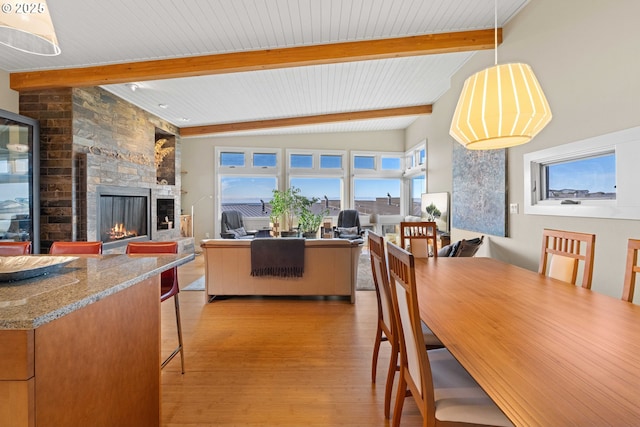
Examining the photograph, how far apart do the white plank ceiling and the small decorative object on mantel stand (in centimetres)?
138

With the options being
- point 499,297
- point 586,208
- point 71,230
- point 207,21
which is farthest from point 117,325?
point 71,230

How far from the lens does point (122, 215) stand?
203 inches

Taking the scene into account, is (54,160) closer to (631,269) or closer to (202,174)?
(202,174)

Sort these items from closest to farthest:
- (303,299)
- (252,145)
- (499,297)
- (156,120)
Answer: (499,297) < (303,299) < (156,120) < (252,145)

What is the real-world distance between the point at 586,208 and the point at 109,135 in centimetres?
593

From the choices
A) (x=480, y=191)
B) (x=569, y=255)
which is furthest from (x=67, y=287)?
(x=480, y=191)

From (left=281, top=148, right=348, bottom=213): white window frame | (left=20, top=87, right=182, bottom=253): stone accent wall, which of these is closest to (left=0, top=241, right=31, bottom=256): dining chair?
(left=20, top=87, right=182, bottom=253): stone accent wall

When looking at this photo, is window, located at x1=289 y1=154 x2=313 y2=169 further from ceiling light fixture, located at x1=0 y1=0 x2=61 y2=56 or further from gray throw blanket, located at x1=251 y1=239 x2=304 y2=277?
ceiling light fixture, located at x1=0 y1=0 x2=61 y2=56

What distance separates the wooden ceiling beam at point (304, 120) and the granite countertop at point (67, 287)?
5426 mm

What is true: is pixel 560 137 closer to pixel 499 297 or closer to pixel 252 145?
pixel 499 297

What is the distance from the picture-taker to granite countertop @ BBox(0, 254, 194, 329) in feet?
2.67

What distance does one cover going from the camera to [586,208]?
2.45 meters

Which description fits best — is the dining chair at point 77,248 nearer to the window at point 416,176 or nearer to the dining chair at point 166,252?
the dining chair at point 166,252

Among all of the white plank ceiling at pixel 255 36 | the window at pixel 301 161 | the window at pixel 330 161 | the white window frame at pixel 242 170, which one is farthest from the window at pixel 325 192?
the white plank ceiling at pixel 255 36
